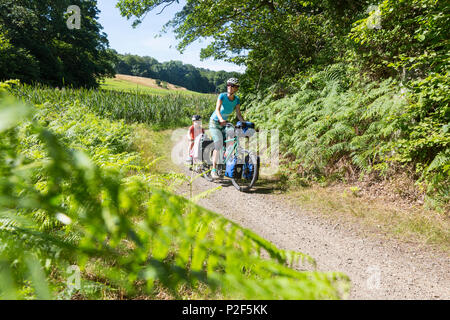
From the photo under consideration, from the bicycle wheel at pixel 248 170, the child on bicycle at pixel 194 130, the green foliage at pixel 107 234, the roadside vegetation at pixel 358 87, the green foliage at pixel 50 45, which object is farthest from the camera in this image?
the green foliage at pixel 50 45

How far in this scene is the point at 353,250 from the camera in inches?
134

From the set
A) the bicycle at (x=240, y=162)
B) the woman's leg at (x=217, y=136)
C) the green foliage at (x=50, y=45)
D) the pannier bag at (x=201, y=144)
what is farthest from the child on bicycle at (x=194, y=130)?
the green foliage at (x=50, y=45)

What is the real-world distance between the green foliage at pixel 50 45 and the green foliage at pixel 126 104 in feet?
57.1

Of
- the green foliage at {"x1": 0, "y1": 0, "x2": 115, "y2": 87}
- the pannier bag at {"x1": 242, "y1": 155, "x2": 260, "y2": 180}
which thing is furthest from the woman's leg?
the green foliage at {"x1": 0, "y1": 0, "x2": 115, "y2": 87}

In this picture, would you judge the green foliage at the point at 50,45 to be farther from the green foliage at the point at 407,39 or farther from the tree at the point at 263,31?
the green foliage at the point at 407,39

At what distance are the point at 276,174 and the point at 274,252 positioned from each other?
5.94 meters

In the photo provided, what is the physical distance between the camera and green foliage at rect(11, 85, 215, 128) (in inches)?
385

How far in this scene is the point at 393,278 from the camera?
2857mm

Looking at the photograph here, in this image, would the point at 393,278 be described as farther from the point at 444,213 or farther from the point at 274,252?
the point at 274,252

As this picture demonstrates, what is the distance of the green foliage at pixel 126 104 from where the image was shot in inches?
385

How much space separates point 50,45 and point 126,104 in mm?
30688

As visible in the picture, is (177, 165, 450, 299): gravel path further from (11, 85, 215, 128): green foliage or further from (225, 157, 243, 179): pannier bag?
(11, 85, 215, 128): green foliage

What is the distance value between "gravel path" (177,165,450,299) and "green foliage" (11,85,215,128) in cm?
786

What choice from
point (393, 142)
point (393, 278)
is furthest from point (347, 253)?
point (393, 142)
